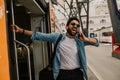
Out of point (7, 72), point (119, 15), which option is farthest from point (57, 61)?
point (119, 15)

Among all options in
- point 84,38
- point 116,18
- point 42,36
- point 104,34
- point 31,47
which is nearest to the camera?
point 42,36

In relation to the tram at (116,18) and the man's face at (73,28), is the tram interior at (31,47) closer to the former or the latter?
the man's face at (73,28)

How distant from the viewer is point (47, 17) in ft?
23.8

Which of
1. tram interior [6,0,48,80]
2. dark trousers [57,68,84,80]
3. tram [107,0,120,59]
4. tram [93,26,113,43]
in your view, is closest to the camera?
dark trousers [57,68,84,80]

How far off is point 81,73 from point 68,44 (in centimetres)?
46

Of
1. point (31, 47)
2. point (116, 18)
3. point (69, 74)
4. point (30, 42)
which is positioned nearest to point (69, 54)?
point (69, 74)

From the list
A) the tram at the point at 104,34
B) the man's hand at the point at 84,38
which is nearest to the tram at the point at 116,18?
the man's hand at the point at 84,38

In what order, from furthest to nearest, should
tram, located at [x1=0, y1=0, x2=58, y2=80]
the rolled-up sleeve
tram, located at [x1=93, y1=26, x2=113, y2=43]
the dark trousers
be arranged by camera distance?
tram, located at [x1=93, y1=26, x2=113, y2=43] < tram, located at [x1=0, y1=0, x2=58, y2=80] < the dark trousers < the rolled-up sleeve

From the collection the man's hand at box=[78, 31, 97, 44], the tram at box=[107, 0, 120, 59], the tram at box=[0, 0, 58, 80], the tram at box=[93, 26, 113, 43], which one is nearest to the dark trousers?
the man's hand at box=[78, 31, 97, 44]

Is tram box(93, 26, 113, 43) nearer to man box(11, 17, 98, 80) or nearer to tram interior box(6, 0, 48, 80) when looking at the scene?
tram interior box(6, 0, 48, 80)

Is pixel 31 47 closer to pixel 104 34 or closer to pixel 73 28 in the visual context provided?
pixel 73 28

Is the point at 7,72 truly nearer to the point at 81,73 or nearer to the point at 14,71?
the point at 14,71

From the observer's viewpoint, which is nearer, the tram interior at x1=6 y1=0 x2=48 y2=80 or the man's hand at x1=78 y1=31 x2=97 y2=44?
the man's hand at x1=78 y1=31 x2=97 y2=44

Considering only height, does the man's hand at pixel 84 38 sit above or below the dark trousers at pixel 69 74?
above
